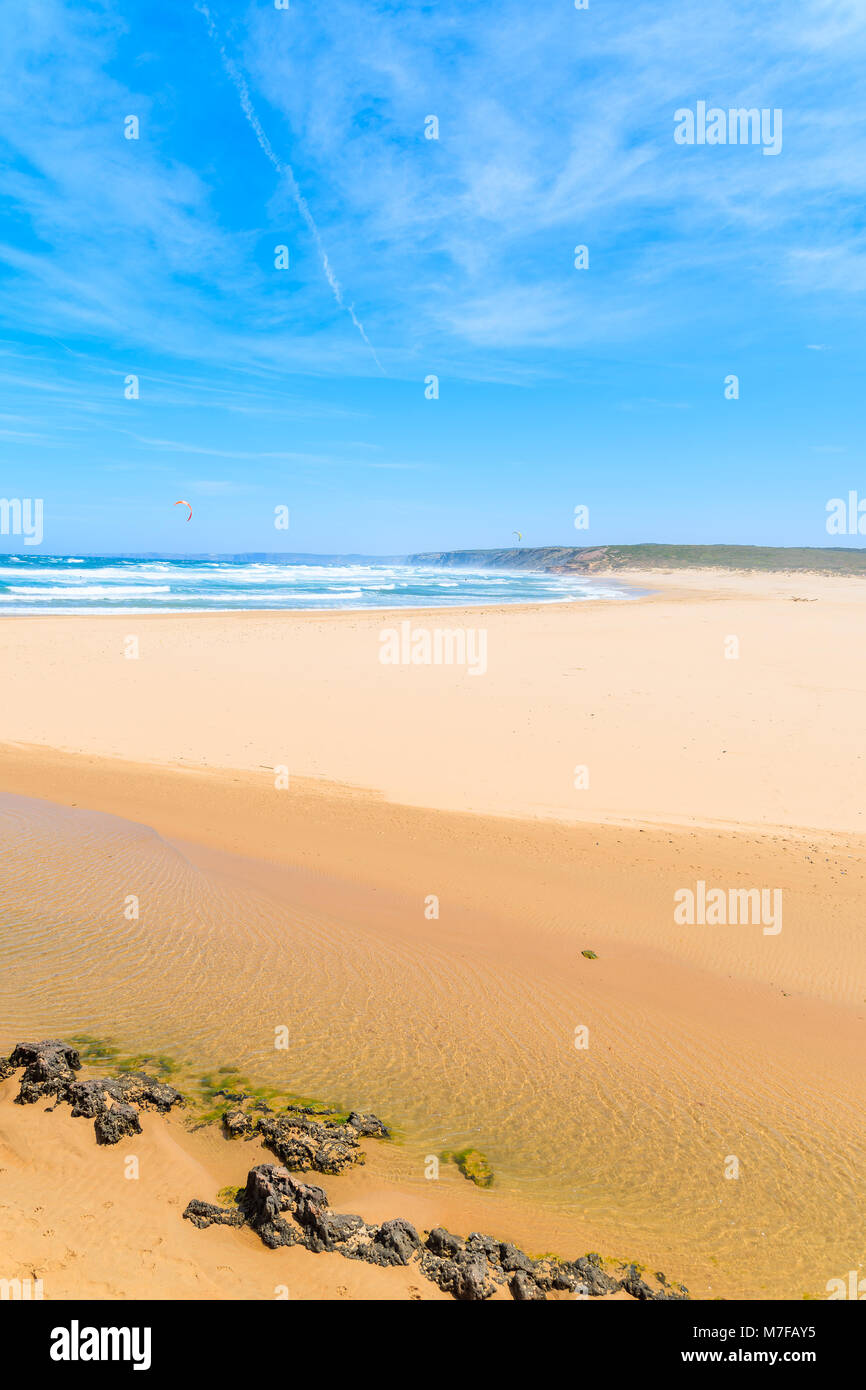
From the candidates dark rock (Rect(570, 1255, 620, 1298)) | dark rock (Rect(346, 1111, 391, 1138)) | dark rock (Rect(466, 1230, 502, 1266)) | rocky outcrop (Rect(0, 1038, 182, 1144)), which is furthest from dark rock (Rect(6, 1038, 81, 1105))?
dark rock (Rect(570, 1255, 620, 1298))

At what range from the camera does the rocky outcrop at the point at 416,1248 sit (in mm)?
3092

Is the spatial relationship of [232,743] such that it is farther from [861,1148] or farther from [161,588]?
[161,588]

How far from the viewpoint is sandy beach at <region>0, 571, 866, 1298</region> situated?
3715 millimetres

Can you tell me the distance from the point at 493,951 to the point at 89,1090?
3517 millimetres

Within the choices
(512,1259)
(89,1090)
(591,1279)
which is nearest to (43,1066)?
(89,1090)

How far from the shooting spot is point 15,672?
1938 cm

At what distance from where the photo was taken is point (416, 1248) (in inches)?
128

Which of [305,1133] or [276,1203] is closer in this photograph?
[276,1203]

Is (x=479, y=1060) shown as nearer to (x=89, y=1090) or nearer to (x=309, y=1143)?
(x=309, y=1143)

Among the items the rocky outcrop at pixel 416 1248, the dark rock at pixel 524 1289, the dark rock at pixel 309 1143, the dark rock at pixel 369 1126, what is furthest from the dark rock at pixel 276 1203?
the dark rock at pixel 524 1289

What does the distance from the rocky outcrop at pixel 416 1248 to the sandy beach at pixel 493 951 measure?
133 millimetres

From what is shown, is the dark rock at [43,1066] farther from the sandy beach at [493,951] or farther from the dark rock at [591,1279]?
the dark rock at [591,1279]

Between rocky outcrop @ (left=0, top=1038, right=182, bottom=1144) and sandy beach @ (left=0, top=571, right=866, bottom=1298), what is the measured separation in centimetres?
17
